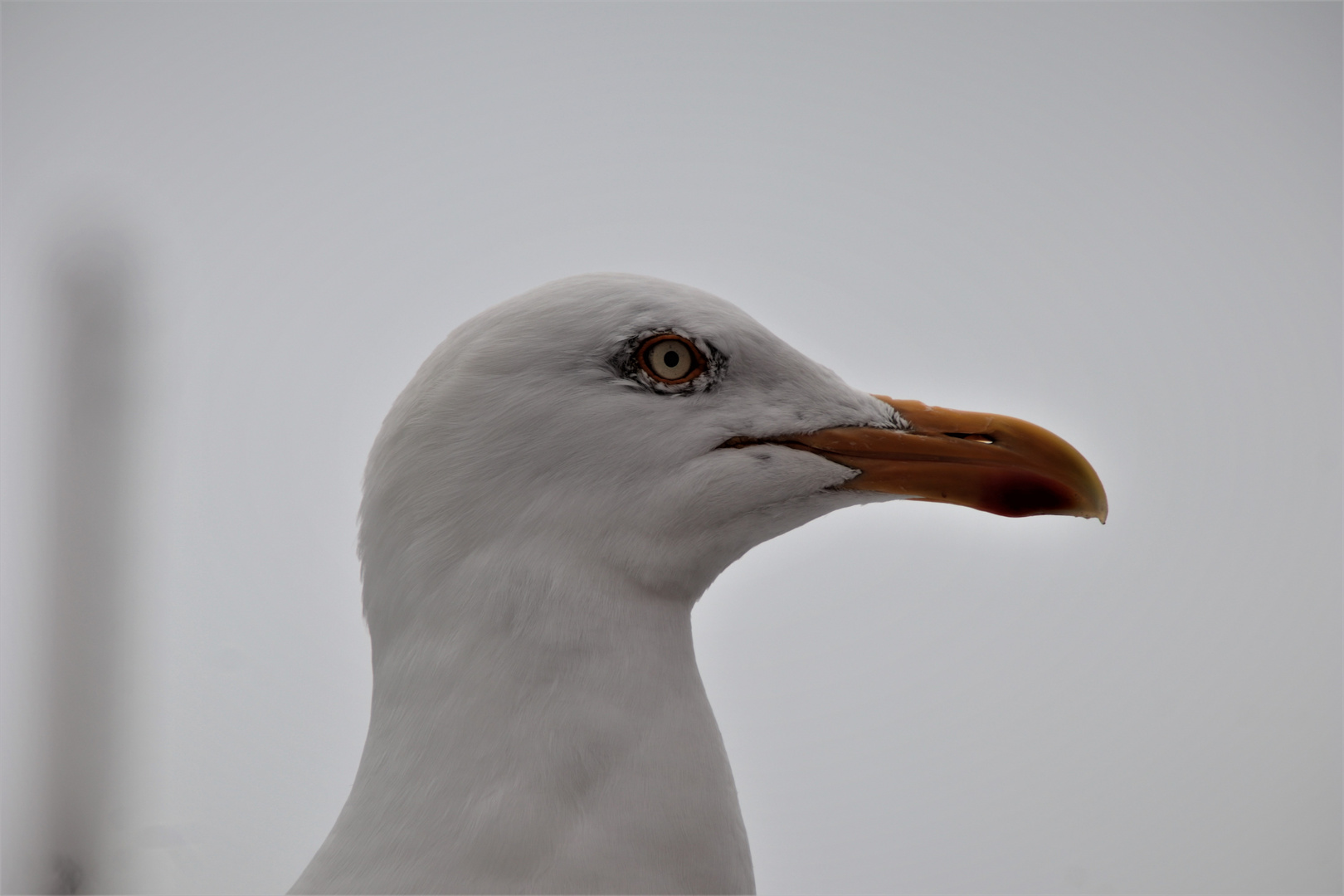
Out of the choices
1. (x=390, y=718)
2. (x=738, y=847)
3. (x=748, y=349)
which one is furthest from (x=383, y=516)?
(x=738, y=847)

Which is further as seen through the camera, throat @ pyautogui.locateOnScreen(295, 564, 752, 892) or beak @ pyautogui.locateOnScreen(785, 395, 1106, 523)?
beak @ pyautogui.locateOnScreen(785, 395, 1106, 523)

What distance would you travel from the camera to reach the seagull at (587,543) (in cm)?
143

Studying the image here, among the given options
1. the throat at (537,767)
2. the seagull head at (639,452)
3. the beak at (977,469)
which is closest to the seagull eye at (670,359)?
the seagull head at (639,452)

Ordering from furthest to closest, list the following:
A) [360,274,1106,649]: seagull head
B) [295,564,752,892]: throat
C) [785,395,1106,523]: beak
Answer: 1. [785,395,1106,523]: beak
2. [360,274,1106,649]: seagull head
3. [295,564,752,892]: throat

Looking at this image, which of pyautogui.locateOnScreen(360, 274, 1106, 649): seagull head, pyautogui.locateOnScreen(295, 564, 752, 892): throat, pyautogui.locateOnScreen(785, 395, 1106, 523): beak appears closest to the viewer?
pyautogui.locateOnScreen(295, 564, 752, 892): throat

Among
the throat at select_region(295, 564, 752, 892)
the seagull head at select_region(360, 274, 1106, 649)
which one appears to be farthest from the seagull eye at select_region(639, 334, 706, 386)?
the throat at select_region(295, 564, 752, 892)

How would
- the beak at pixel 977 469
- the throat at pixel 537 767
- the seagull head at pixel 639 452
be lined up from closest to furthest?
the throat at pixel 537 767 → the seagull head at pixel 639 452 → the beak at pixel 977 469

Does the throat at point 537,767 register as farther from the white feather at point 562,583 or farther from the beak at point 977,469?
the beak at point 977,469

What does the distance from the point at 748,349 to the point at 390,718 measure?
81 cm

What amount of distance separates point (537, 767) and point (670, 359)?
2.15ft

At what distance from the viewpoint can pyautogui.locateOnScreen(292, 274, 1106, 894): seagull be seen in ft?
4.69

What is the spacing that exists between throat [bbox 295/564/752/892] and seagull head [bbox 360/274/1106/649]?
0.27 feet

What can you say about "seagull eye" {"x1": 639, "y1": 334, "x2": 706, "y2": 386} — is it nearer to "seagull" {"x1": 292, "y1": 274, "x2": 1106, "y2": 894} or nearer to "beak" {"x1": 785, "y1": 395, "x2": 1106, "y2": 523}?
"seagull" {"x1": 292, "y1": 274, "x2": 1106, "y2": 894}

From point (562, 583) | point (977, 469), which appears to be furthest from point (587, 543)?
point (977, 469)
